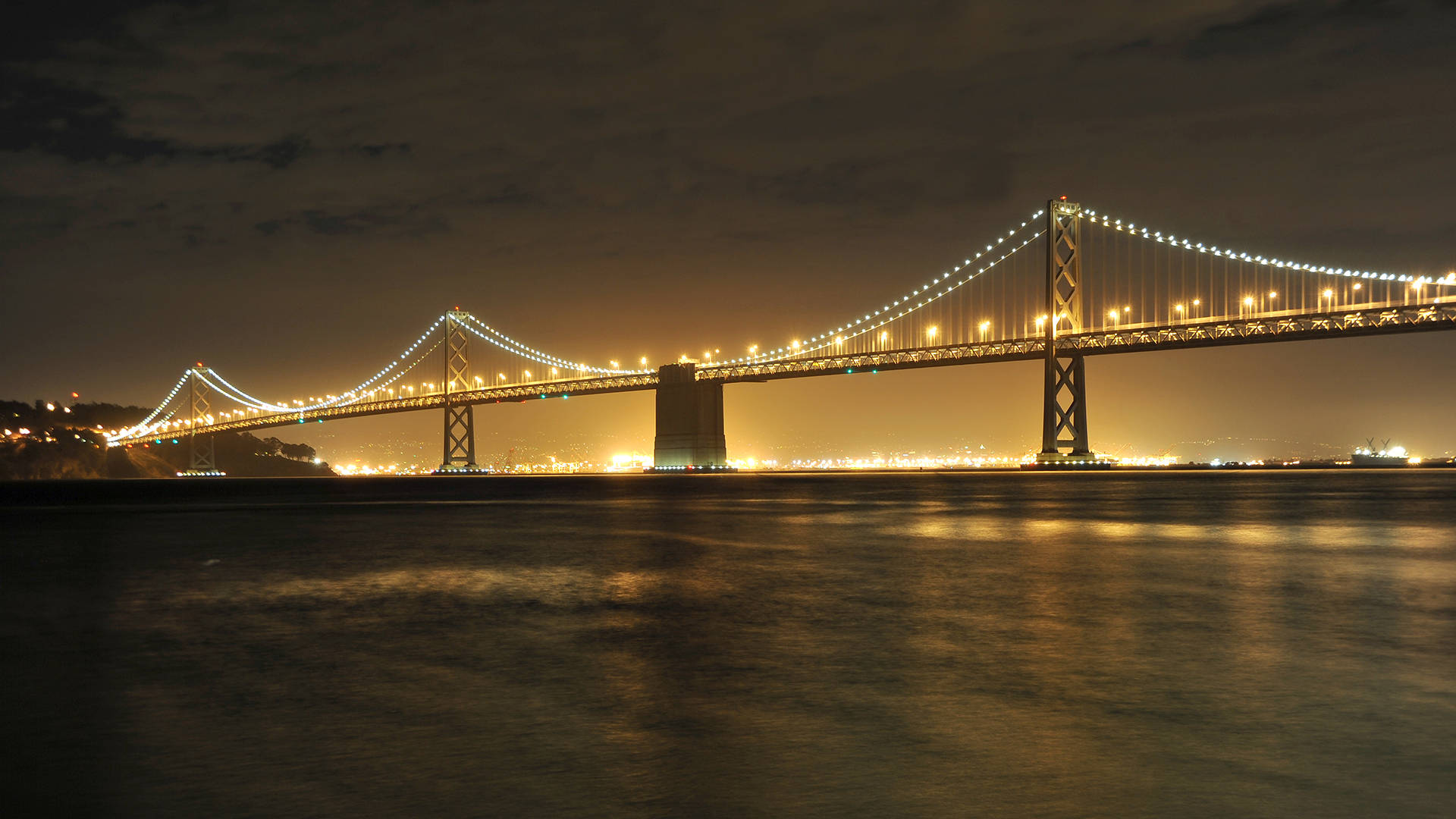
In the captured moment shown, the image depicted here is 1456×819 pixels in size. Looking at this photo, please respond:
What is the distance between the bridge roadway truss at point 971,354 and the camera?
5384cm

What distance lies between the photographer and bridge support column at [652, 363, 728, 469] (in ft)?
251

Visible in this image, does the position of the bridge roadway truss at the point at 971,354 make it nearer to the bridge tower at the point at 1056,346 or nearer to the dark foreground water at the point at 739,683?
the bridge tower at the point at 1056,346

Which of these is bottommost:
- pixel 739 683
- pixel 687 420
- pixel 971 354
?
pixel 739 683

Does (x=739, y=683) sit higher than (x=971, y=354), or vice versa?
(x=971, y=354)

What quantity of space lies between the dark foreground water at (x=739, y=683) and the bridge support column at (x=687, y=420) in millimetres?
62143

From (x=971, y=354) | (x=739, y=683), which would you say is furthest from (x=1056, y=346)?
(x=739, y=683)

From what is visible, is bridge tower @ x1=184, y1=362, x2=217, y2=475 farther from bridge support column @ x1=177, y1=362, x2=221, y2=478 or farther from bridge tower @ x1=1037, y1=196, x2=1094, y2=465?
bridge tower @ x1=1037, y1=196, x2=1094, y2=465

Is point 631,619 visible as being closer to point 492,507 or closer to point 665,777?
point 665,777

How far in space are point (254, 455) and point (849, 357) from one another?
97272 mm

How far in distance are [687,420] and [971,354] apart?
20366 millimetres

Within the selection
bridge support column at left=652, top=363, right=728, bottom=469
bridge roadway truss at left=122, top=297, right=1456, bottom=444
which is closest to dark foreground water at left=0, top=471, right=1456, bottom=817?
bridge roadway truss at left=122, top=297, right=1456, bottom=444

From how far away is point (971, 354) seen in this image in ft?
219

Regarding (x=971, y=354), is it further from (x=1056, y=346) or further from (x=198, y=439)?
(x=198, y=439)

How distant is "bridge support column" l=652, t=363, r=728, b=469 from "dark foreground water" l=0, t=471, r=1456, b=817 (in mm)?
62143
